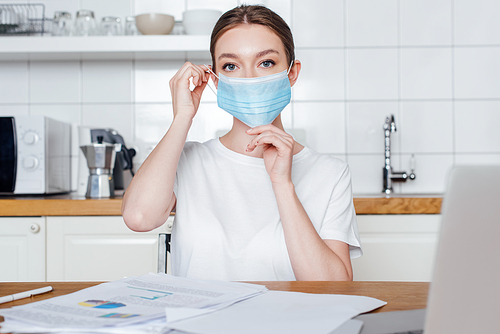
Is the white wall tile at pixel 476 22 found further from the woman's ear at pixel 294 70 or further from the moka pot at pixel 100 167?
the moka pot at pixel 100 167

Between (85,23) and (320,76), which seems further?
(320,76)

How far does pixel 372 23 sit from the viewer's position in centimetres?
244

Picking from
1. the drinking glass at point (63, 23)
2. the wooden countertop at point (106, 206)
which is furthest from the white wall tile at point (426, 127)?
the drinking glass at point (63, 23)

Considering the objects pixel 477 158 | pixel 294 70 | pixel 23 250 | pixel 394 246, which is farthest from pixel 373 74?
pixel 23 250

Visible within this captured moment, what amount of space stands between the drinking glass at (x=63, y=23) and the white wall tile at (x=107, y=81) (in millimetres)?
213

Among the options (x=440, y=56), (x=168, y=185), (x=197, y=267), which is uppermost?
(x=440, y=56)

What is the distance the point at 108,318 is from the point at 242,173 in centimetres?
73

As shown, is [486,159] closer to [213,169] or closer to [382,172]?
[382,172]

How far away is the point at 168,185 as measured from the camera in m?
1.07

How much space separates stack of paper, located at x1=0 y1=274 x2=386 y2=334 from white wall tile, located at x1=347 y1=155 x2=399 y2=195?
6.06 ft

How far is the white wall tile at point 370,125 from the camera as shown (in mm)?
2434

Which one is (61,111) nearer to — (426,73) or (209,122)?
(209,122)

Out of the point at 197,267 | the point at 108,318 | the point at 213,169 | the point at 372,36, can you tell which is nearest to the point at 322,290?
the point at 108,318

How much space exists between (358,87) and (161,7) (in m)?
1.17
